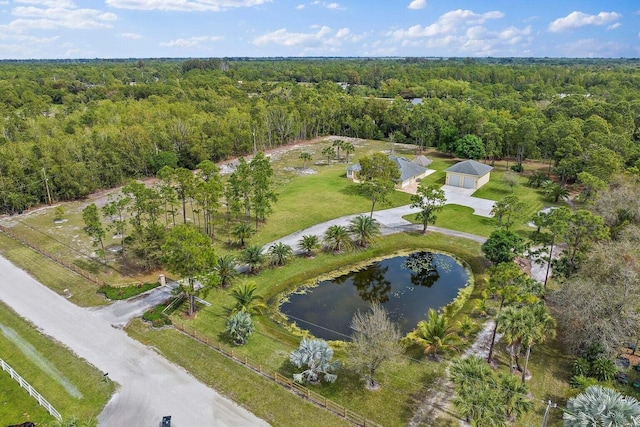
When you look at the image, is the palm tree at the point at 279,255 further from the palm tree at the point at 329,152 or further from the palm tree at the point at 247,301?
the palm tree at the point at 329,152

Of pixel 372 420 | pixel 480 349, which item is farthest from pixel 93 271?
pixel 480 349

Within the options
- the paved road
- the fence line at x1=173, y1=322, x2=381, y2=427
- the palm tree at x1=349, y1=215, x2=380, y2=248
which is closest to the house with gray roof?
the palm tree at x1=349, y1=215, x2=380, y2=248

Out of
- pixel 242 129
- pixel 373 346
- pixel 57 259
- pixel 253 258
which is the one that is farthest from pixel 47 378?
pixel 242 129

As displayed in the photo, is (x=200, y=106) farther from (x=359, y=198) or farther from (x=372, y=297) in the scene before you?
(x=372, y=297)

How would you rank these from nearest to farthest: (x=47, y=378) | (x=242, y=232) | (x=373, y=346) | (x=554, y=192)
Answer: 1. (x=373, y=346)
2. (x=47, y=378)
3. (x=242, y=232)
4. (x=554, y=192)

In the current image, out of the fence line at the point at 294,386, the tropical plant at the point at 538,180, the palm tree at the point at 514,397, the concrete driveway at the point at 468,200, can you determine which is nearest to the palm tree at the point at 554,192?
the tropical plant at the point at 538,180

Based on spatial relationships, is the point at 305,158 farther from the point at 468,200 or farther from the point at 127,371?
the point at 127,371
